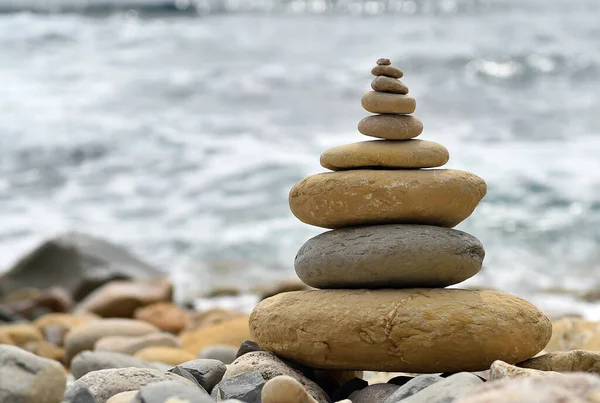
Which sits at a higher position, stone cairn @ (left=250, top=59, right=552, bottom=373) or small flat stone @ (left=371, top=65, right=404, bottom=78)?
small flat stone @ (left=371, top=65, right=404, bottom=78)

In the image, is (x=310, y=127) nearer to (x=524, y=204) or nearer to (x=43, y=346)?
(x=524, y=204)

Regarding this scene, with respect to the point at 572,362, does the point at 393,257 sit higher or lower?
higher

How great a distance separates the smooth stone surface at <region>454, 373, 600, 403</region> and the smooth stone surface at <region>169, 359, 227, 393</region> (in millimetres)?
1769

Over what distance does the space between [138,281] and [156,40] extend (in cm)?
1749

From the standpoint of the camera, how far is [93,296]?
10234 mm

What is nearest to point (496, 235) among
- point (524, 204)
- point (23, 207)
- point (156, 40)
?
point (524, 204)

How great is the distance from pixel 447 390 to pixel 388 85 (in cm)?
179

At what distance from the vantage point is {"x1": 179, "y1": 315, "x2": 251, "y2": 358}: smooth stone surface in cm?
728

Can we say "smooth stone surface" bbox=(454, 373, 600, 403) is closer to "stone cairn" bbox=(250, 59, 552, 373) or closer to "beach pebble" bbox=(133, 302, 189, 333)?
"stone cairn" bbox=(250, 59, 552, 373)

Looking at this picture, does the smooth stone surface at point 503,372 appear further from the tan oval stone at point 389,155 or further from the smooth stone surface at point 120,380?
the smooth stone surface at point 120,380

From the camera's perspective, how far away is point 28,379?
3.73 meters

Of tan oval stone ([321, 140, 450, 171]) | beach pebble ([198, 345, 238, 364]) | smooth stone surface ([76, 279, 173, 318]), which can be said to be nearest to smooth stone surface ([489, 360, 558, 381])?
tan oval stone ([321, 140, 450, 171])

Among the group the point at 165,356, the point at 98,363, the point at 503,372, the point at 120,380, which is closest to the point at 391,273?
the point at 503,372

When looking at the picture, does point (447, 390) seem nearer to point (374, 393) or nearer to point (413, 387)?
point (413, 387)
